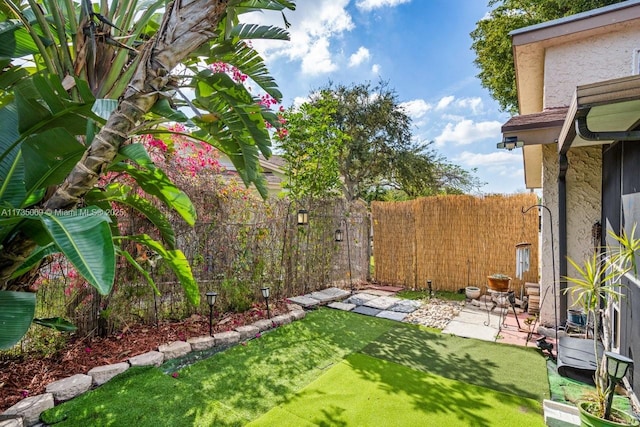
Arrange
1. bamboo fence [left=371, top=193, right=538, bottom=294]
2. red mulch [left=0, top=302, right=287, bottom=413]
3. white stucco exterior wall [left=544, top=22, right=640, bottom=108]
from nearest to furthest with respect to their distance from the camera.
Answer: red mulch [left=0, top=302, right=287, bottom=413], white stucco exterior wall [left=544, top=22, right=640, bottom=108], bamboo fence [left=371, top=193, right=538, bottom=294]

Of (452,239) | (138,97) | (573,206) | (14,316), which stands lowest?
(14,316)

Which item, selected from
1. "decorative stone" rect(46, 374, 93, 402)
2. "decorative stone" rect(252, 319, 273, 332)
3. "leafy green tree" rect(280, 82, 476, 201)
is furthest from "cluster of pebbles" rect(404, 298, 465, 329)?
"leafy green tree" rect(280, 82, 476, 201)

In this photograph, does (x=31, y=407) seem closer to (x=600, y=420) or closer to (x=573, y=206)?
(x=600, y=420)

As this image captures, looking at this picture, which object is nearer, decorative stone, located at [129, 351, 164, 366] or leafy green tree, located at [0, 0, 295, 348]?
leafy green tree, located at [0, 0, 295, 348]

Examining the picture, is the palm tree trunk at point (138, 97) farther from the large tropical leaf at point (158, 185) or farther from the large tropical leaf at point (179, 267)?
the large tropical leaf at point (179, 267)

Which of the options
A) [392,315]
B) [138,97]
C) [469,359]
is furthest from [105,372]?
[392,315]

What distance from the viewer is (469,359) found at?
4590 mm

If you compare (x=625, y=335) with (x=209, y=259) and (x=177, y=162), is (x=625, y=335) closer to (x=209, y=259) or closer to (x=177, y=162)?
(x=209, y=259)

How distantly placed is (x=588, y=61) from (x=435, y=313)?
5.49 metres

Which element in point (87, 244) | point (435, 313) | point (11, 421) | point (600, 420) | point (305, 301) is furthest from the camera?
point (305, 301)

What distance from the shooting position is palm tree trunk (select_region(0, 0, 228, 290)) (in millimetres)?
2545

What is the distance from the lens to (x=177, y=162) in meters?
5.76

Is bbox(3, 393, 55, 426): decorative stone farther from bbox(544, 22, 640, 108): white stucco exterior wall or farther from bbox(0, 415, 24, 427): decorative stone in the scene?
bbox(544, 22, 640, 108): white stucco exterior wall

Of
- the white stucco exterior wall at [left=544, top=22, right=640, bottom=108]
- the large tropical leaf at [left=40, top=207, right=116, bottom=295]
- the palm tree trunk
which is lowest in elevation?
the large tropical leaf at [left=40, top=207, right=116, bottom=295]
